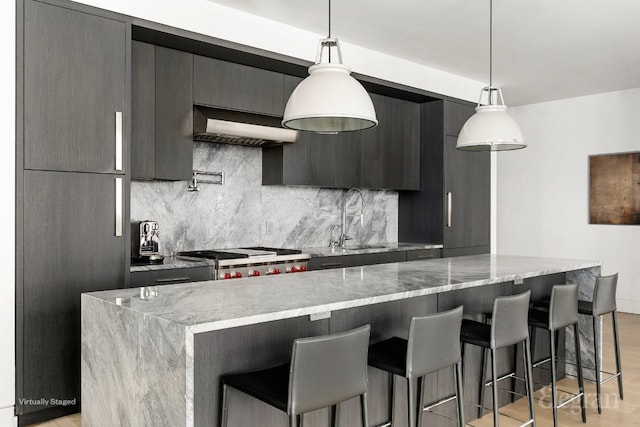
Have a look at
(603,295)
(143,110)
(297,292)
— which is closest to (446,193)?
(603,295)

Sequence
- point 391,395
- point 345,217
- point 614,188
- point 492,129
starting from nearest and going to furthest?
point 391,395
point 492,129
point 345,217
point 614,188

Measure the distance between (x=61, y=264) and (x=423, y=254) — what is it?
3.68 meters

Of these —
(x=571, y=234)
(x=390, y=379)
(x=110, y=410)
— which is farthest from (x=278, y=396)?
(x=571, y=234)

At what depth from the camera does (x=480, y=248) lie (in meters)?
6.56

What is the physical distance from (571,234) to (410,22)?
4257 mm

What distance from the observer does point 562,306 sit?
3262mm

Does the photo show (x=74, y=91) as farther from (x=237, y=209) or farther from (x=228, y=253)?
(x=237, y=209)

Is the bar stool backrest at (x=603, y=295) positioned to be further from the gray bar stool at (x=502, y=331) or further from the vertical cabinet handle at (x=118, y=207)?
→ the vertical cabinet handle at (x=118, y=207)

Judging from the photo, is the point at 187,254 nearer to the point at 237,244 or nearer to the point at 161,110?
the point at 237,244

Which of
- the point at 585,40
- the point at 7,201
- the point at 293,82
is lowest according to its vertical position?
the point at 7,201

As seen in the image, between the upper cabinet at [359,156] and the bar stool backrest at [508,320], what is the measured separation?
2580 mm

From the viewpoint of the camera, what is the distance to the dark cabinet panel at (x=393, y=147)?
564 cm

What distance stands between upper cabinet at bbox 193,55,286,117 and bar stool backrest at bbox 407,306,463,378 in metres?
2.65

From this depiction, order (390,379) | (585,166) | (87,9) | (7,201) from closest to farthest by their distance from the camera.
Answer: (390,379) → (7,201) → (87,9) → (585,166)
